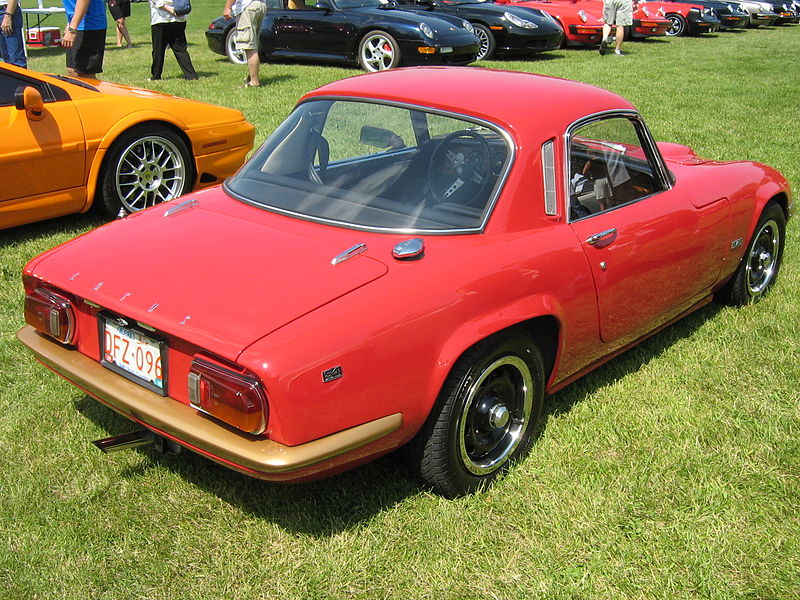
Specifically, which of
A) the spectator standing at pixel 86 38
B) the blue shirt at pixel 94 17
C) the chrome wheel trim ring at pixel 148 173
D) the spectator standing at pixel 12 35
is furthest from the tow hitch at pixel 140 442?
the spectator standing at pixel 12 35

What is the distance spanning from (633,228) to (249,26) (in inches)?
324

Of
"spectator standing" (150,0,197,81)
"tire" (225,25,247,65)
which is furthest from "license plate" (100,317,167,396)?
"tire" (225,25,247,65)

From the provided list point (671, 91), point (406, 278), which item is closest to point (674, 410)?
point (406, 278)

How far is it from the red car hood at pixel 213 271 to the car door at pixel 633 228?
1066mm

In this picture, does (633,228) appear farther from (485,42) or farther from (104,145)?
(485,42)

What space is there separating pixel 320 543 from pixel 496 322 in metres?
0.97

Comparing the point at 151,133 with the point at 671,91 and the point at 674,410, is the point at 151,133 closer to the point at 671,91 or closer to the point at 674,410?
the point at 674,410

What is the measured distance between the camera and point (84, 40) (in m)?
8.63

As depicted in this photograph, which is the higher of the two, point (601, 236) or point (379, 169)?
point (379, 169)

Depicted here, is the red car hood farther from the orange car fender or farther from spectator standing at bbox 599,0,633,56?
spectator standing at bbox 599,0,633,56

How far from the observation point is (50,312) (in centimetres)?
307

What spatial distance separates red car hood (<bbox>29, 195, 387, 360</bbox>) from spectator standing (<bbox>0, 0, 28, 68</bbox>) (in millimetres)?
6776

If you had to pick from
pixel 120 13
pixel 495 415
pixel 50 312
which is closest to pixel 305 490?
pixel 495 415

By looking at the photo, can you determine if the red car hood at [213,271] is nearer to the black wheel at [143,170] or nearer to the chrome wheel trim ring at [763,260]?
the black wheel at [143,170]
